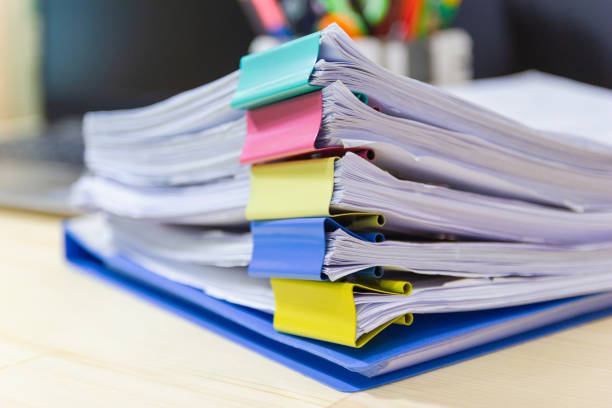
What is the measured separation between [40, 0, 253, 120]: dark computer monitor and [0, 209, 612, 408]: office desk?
66 centimetres

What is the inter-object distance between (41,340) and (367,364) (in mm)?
→ 205

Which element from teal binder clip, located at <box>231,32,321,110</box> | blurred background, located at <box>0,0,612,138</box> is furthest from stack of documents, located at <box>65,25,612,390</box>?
blurred background, located at <box>0,0,612,138</box>

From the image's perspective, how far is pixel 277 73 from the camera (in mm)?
Result: 306

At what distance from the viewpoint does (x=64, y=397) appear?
288 mm

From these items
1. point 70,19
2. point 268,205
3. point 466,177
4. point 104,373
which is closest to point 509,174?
point 466,177

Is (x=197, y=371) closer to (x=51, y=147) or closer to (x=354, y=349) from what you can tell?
(x=354, y=349)

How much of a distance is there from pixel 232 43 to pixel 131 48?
0.26 metres

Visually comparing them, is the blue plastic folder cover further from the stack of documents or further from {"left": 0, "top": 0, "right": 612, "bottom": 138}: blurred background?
{"left": 0, "top": 0, "right": 612, "bottom": 138}: blurred background

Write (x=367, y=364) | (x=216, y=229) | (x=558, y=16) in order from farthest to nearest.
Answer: (x=558, y=16) → (x=216, y=229) → (x=367, y=364)

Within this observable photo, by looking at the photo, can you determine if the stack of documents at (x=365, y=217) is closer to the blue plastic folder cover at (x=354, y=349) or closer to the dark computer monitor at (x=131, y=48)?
the blue plastic folder cover at (x=354, y=349)

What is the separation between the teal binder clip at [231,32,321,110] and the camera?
0.29 m

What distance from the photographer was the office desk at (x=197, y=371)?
28cm

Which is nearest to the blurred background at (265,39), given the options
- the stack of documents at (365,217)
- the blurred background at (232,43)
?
the blurred background at (232,43)

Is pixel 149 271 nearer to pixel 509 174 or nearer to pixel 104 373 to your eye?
pixel 104 373
